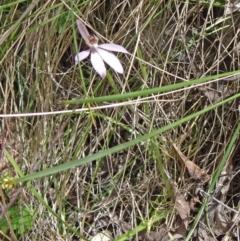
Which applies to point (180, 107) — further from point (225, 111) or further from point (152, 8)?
point (152, 8)

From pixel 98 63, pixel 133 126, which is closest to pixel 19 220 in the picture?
pixel 133 126

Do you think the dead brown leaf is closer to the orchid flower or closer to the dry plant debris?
the dry plant debris

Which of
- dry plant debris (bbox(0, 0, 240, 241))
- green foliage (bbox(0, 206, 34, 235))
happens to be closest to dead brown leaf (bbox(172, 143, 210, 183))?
dry plant debris (bbox(0, 0, 240, 241))

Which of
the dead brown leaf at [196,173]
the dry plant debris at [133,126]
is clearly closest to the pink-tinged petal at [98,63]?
the dry plant debris at [133,126]

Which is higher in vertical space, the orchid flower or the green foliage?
the orchid flower

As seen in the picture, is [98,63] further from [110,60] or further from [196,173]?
[196,173]

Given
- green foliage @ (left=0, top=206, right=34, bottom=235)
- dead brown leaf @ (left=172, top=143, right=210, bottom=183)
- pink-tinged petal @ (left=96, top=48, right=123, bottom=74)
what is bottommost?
dead brown leaf @ (left=172, top=143, right=210, bottom=183)

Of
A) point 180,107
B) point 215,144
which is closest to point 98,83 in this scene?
point 180,107

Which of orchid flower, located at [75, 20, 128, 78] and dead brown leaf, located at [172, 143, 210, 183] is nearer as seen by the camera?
orchid flower, located at [75, 20, 128, 78]

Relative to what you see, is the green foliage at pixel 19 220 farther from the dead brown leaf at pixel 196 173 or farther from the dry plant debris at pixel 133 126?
the dead brown leaf at pixel 196 173
